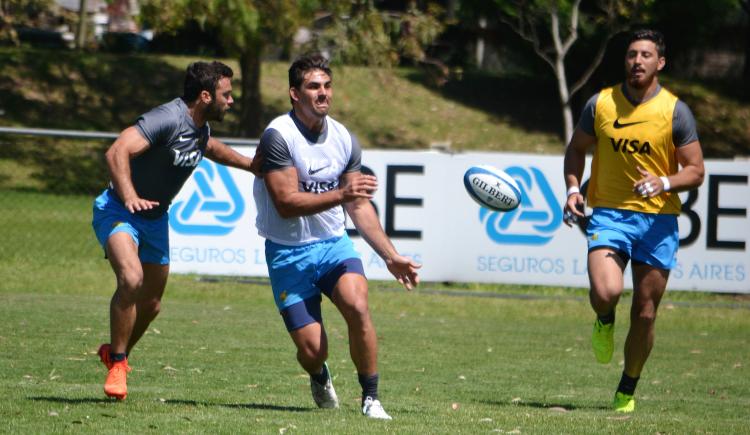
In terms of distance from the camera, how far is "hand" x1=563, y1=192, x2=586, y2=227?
8227 mm

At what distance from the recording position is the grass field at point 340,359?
7318 mm

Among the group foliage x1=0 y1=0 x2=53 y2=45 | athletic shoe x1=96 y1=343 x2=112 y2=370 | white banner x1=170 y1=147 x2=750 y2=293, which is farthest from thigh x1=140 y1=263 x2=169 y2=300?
foliage x1=0 y1=0 x2=53 y2=45

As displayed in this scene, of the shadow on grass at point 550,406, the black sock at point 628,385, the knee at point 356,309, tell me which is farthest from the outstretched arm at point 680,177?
the knee at point 356,309

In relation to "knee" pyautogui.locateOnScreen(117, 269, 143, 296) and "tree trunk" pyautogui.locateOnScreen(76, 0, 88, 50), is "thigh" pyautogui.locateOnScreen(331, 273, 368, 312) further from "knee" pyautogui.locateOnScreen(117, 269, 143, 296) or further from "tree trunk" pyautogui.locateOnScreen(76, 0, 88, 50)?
"tree trunk" pyautogui.locateOnScreen(76, 0, 88, 50)

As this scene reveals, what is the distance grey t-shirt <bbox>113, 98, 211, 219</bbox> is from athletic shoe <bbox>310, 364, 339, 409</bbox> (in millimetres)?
1517

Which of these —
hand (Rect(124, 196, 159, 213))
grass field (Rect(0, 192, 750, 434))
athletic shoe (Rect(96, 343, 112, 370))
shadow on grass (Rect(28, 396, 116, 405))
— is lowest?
grass field (Rect(0, 192, 750, 434))

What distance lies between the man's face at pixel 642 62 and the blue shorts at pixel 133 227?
3.22 metres

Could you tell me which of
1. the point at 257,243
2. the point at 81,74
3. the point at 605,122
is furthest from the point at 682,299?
the point at 81,74

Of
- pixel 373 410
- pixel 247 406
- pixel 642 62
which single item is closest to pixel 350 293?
pixel 373 410

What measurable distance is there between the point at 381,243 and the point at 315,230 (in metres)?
0.42

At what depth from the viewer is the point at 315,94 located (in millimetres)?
7316

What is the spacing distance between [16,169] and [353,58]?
394 inches

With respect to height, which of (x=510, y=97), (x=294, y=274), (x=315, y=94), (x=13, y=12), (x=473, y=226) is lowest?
(x=510, y=97)

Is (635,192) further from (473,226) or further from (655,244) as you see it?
(473,226)
